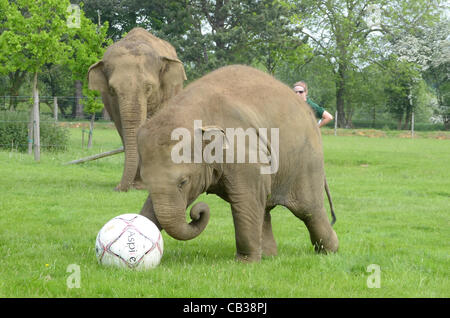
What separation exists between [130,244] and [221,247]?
7.38 feet

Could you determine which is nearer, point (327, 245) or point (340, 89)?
point (327, 245)

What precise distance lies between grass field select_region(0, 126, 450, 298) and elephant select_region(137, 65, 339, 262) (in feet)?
1.62

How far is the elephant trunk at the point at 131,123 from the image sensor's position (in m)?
12.7

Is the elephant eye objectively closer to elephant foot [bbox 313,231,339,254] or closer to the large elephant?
the large elephant

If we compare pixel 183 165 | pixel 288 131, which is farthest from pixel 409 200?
pixel 183 165

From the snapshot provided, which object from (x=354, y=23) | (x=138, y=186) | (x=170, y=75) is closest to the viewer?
(x=170, y=75)

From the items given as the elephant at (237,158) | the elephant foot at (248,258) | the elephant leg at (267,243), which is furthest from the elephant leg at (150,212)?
the elephant leg at (267,243)

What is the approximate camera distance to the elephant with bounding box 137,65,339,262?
20.6 feet

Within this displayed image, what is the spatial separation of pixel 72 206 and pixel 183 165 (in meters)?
6.56

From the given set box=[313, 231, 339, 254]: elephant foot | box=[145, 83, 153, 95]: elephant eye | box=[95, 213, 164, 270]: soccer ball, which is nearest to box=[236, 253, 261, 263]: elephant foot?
box=[95, 213, 164, 270]: soccer ball

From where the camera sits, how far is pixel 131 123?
12.8m

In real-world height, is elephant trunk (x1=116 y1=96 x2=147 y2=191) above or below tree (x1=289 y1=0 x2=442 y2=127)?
below

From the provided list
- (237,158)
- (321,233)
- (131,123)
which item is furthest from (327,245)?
(131,123)

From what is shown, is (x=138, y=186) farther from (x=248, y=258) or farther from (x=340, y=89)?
(x=340, y=89)
